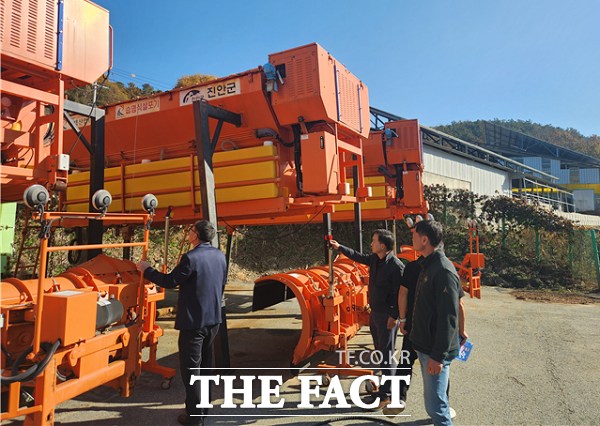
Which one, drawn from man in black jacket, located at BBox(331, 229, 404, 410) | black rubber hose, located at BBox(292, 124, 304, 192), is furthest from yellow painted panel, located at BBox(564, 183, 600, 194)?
man in black jacket, located at BBox(331, 229, 404, 410)

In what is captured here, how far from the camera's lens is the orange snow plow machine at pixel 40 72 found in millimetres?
3816

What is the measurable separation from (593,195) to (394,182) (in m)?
41.9

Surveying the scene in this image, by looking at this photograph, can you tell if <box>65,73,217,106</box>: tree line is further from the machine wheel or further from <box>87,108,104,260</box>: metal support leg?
the machine wheel

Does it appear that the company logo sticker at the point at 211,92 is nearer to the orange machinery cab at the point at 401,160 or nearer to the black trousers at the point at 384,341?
the black trousers at the point at 384,341

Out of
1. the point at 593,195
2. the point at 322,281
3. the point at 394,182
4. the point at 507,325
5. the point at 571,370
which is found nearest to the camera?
the point at 571,370

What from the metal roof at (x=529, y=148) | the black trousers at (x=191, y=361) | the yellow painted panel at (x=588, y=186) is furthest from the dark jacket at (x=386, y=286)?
the yellow painted panel at (x=588, y=186)

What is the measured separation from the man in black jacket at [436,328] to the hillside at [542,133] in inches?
2204

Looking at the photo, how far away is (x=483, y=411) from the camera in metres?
3.67

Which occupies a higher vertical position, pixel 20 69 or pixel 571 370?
pixel 20 69

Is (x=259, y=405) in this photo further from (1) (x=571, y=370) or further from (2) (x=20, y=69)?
(2) (x=20, y=69)

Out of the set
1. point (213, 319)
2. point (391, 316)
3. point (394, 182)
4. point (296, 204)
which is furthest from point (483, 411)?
point (394, 182)

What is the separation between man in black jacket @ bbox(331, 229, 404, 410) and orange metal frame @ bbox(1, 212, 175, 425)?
242 centimetres

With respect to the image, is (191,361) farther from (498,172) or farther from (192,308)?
(498,172)

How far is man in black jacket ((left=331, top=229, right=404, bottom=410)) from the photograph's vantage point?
3.96 meters
